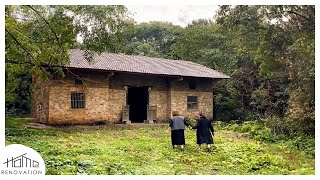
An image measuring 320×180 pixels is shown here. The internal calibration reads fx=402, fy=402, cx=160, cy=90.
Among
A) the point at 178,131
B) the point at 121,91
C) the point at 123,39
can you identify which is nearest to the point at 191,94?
the point at 121,91

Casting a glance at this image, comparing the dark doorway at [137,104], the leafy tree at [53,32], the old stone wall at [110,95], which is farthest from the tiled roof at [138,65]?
the leafy tree at [53,32]

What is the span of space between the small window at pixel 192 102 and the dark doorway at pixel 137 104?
2260 millimetres

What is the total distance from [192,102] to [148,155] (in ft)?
33.3

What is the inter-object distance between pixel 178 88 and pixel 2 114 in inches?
507

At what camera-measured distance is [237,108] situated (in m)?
21.2

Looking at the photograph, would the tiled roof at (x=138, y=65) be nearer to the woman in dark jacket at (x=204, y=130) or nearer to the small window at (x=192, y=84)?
Answer: the small window at (x=192, y=84)

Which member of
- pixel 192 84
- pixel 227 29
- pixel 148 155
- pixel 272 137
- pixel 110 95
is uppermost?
pixel 227 29

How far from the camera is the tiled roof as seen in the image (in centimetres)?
1788

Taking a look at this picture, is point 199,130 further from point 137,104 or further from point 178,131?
point 137,104

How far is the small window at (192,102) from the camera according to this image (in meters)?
21.0

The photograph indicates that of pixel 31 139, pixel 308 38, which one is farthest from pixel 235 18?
pixel 31 139

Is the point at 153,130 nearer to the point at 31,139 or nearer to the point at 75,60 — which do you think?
the point at 75,60

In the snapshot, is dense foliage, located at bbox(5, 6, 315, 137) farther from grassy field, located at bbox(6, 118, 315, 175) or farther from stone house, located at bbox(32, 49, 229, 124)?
grassy field, located at bbox(6, 118, 315, 175)

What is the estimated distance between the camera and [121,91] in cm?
1920
